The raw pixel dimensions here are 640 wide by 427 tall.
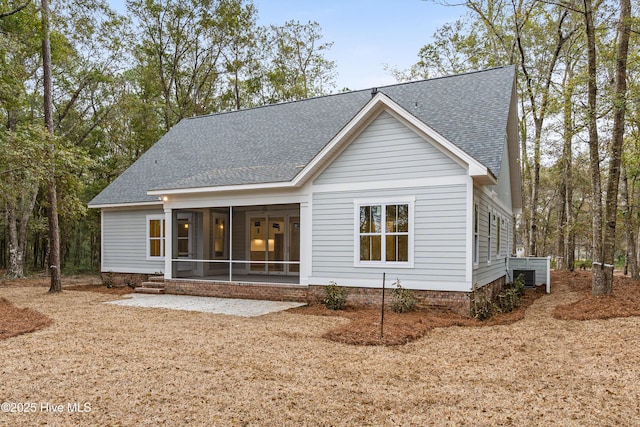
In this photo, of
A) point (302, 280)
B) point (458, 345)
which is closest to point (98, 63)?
point (302, 280)

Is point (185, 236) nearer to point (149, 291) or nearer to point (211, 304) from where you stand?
Result: point (149, 291)

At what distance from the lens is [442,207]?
382 inches

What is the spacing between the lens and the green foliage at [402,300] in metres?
9.70

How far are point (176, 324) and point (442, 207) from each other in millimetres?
6027

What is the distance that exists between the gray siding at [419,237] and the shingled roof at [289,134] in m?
1.24

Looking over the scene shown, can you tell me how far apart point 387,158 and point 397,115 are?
1003 mm

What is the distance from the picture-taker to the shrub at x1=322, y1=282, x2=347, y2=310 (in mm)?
10367

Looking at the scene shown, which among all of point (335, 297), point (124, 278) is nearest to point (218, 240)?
point (124, 278)

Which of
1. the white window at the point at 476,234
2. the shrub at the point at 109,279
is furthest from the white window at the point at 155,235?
the white window at the point at 476,234

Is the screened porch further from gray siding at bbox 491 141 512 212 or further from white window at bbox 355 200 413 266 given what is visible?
gray siding at bbox 491 141 512 212

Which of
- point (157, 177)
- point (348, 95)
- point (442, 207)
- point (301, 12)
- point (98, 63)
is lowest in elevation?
point (442, 207)

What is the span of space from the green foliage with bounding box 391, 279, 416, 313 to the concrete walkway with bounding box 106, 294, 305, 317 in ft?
8.23

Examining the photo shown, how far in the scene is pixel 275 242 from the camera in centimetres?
1532

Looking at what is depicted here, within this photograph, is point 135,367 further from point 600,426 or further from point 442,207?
point 442,207
